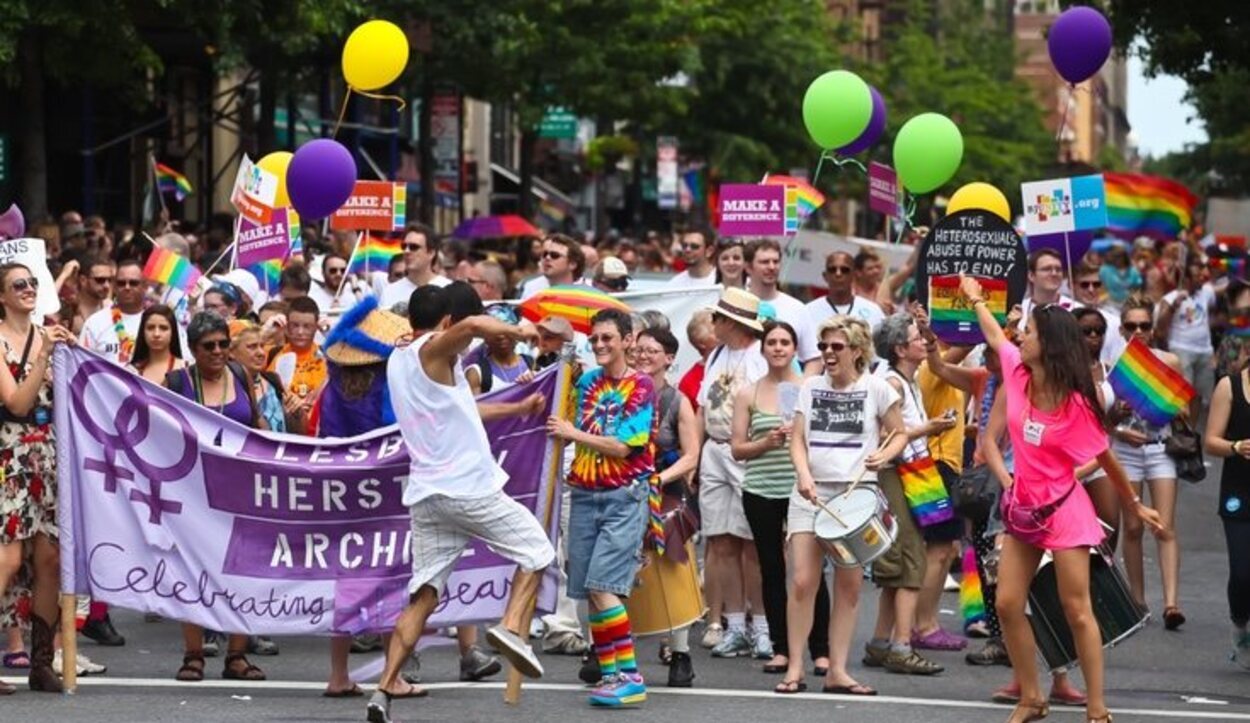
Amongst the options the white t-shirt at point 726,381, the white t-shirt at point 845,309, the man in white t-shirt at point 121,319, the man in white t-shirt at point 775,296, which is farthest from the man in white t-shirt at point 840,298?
the man in white t-shirt at point 121,319

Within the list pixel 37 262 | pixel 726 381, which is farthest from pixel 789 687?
pixel 37 262

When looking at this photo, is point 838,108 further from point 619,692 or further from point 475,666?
point 619,692

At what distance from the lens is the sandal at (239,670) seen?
11.4m

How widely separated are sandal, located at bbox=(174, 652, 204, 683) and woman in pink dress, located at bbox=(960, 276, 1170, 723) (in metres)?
3.46

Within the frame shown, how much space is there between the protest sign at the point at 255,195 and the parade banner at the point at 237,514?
5.54 m

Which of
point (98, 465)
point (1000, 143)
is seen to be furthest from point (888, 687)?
point (1000, 143)

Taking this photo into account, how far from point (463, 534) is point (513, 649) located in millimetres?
591

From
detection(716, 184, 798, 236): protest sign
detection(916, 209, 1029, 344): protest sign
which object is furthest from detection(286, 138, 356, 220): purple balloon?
detection(916, 209, 1029, 344): protest sign

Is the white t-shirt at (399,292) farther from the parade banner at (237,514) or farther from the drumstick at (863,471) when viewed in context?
the drumstick at (863,471)

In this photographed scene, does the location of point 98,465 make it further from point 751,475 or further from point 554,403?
point 751,475

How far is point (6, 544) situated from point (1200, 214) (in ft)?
280

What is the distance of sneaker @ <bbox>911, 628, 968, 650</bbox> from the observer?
12891mm

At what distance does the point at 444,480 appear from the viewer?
33.8ft

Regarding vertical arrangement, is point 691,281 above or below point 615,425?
above
